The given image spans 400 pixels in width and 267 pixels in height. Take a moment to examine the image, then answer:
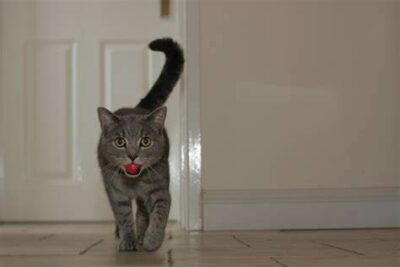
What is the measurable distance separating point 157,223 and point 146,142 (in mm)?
207

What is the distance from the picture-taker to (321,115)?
2.23 m

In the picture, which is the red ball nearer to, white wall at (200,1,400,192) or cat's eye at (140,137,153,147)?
cat's eye at (140,137,153,147)

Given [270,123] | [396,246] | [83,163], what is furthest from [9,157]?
[396,246]

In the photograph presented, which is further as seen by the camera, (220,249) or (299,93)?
(299,93)

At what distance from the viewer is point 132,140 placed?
4.97 feet

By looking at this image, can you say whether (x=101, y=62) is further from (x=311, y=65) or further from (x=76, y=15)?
(x=311, y=65)

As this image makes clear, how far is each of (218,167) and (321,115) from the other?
417 millimetres

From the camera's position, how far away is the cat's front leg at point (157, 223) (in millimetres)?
1513

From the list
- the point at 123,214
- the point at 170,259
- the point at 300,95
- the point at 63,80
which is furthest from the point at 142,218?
the point at 63,80

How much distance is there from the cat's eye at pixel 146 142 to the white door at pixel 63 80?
1.26m

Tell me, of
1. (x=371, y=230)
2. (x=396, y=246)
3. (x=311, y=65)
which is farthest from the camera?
(x=311, y=65)

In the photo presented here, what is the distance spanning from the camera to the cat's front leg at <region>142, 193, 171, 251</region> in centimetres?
151

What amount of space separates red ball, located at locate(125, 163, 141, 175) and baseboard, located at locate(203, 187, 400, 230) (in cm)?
71

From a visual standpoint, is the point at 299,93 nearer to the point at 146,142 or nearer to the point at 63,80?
the point at 146,142
